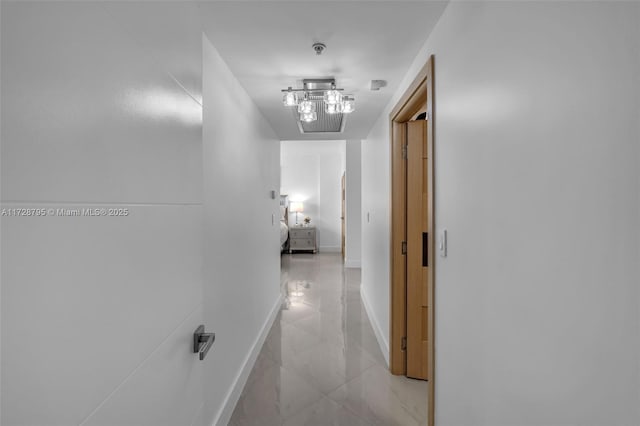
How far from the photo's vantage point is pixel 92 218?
1.87 ft

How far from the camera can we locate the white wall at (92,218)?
0.43 metres

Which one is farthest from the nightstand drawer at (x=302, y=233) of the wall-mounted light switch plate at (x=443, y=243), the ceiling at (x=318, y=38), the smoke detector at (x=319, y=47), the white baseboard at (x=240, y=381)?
the wall-mounted light switch plate at (x=443, y=243)

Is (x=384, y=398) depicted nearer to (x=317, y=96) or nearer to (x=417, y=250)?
(x=417, y=250)

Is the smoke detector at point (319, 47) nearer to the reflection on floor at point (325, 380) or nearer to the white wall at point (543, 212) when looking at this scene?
the white wall at point (543, 212)

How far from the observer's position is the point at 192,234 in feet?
3.39

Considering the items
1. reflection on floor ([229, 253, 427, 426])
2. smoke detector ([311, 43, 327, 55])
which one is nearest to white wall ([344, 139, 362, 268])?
reflection on floor ([229, 253, 427, 426])

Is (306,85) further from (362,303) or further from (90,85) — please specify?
(362,303)

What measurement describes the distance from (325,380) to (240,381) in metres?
0.64

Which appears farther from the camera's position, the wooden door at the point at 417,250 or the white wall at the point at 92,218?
the wooden door at the point at 417,250

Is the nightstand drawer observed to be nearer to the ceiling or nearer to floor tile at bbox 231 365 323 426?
floor tile at bbox 231 365 323 426

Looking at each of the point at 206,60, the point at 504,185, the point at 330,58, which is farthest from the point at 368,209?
the point at 504,185

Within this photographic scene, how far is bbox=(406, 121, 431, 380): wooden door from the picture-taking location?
257 cm

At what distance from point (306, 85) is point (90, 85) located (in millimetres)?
1876

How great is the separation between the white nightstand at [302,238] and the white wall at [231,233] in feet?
16.9
